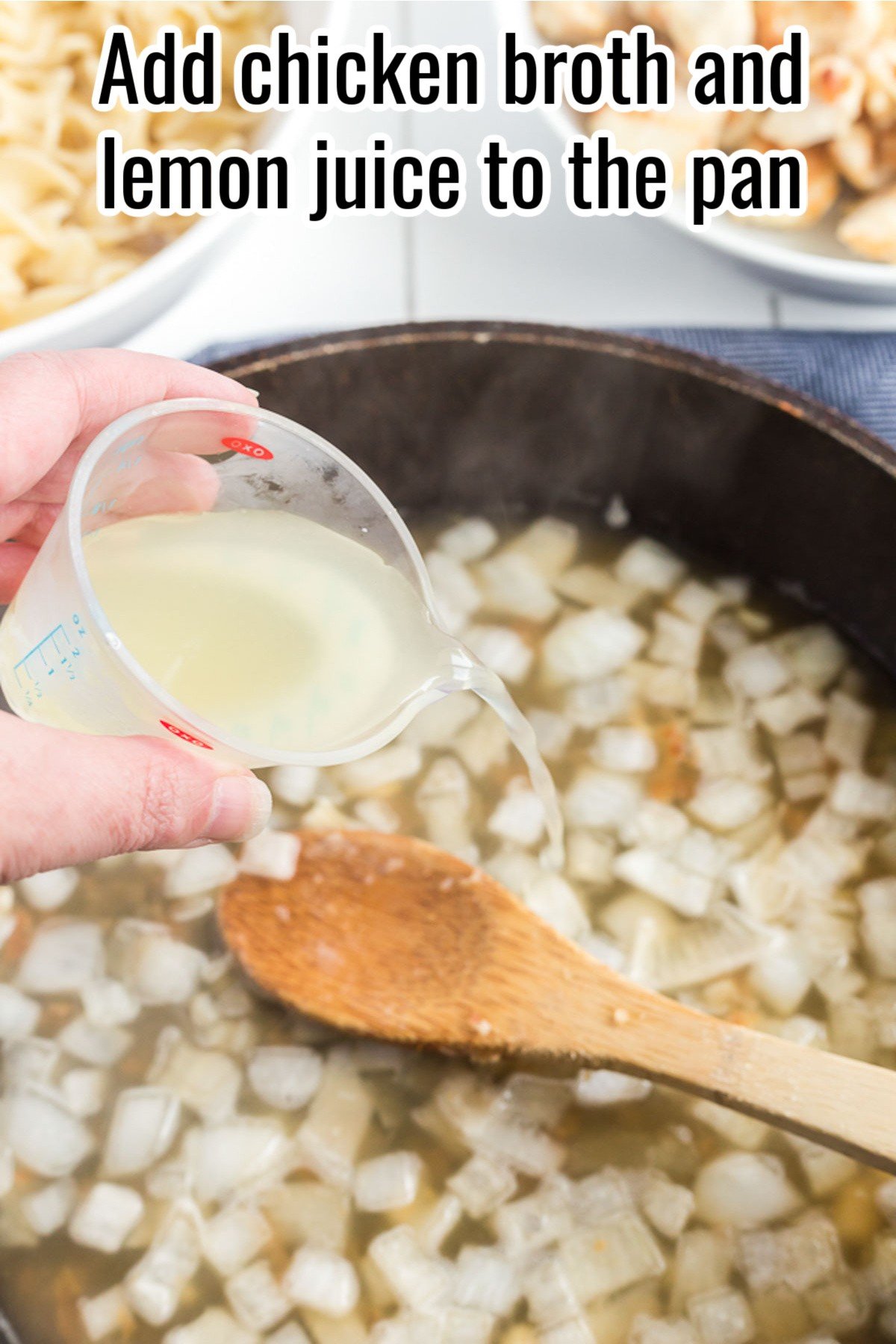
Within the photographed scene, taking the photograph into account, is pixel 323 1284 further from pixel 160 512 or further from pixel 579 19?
pixel 579 19

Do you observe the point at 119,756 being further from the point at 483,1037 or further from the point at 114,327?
the point at 114,327

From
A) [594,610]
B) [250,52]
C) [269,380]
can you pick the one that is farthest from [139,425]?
[250,52]

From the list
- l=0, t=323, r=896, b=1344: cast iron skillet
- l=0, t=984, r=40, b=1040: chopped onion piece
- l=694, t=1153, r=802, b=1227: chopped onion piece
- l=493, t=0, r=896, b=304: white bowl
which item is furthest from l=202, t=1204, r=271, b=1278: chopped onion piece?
l=493, t=0, r=896, b=304: white bowl

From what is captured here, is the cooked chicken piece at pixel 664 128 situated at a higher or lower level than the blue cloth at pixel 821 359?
higher

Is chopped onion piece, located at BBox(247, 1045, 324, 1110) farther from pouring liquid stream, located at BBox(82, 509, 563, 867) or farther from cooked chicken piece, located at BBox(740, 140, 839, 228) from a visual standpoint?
cooked chicken piece, located at BBox(740, 140, 839, 228)

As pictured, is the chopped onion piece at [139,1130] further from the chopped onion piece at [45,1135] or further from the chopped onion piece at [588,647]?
the chopped onion piece at [588,647]

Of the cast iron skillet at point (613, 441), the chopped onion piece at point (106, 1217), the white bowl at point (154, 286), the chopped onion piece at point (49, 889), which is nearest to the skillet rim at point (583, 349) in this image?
the cast iron skillet at point (613, 441)
